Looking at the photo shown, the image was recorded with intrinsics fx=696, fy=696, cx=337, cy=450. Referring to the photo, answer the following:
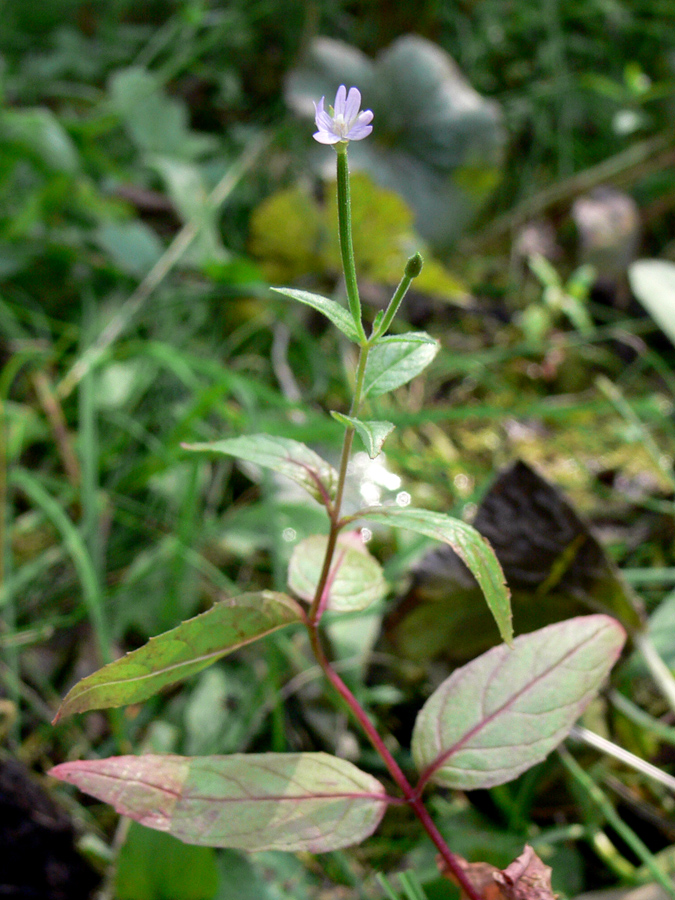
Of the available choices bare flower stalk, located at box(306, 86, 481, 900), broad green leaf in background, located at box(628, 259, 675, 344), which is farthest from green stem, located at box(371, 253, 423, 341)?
broad green leaf in background, located at box(628, 259, 675, 344)

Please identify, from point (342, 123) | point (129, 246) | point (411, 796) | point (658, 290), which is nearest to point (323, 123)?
point (342, 123)

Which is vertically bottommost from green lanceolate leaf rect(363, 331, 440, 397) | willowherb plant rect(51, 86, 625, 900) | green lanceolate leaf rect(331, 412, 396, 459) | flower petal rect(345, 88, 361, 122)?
willowherb plant rect(51, 86, 625, 900)

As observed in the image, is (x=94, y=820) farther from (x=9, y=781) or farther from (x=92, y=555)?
(x=92, y=555)

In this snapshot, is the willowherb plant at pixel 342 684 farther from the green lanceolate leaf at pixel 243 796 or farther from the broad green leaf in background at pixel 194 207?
the broad green leaf in background at pixel 194 207

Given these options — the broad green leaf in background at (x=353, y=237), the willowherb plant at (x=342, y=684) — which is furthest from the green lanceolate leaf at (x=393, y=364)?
the broad green leaf in background at (x=353, y=237)

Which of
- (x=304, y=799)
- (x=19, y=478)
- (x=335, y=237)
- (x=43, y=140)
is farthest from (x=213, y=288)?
(x=304, y=799)

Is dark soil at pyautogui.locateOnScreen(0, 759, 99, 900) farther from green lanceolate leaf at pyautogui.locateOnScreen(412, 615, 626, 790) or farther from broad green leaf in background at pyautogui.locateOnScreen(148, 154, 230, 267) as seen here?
broad green leaf in background at pyautogui.locateOnScreen(148, 154, 230, 267)
